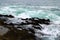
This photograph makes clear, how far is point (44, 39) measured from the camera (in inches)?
860

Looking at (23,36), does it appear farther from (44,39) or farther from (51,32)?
(51,32)

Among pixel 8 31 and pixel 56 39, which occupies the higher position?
pixel 8 31

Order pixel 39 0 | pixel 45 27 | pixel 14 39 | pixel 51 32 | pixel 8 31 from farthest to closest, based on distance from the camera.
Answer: pixel 39 0 < pixel 45 27 < pixel 51 32 < pixel 8 31 < pixel 14 39

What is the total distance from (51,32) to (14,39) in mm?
6437

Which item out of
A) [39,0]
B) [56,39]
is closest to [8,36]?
[56,39]

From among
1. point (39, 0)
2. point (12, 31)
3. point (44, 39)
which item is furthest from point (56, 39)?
point (39, 0)

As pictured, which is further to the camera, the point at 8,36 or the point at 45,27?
the point at 45,27

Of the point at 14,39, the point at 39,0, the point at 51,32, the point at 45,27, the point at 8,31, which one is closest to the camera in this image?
the point at 14,39

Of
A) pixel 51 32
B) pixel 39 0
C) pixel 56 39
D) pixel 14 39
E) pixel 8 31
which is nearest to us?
pixel 14 39

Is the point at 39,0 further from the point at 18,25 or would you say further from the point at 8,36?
the point at 8,36

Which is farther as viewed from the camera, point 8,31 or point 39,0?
point 39,0

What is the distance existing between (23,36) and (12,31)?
48.8 inches

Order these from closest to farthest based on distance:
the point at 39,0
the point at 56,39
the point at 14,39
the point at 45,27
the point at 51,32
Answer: the point at 14,39 → the point at 56,39 → the point at 51,32 → the point at 45,27 → the point at 39,0

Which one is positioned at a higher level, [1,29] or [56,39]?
[1,29]
